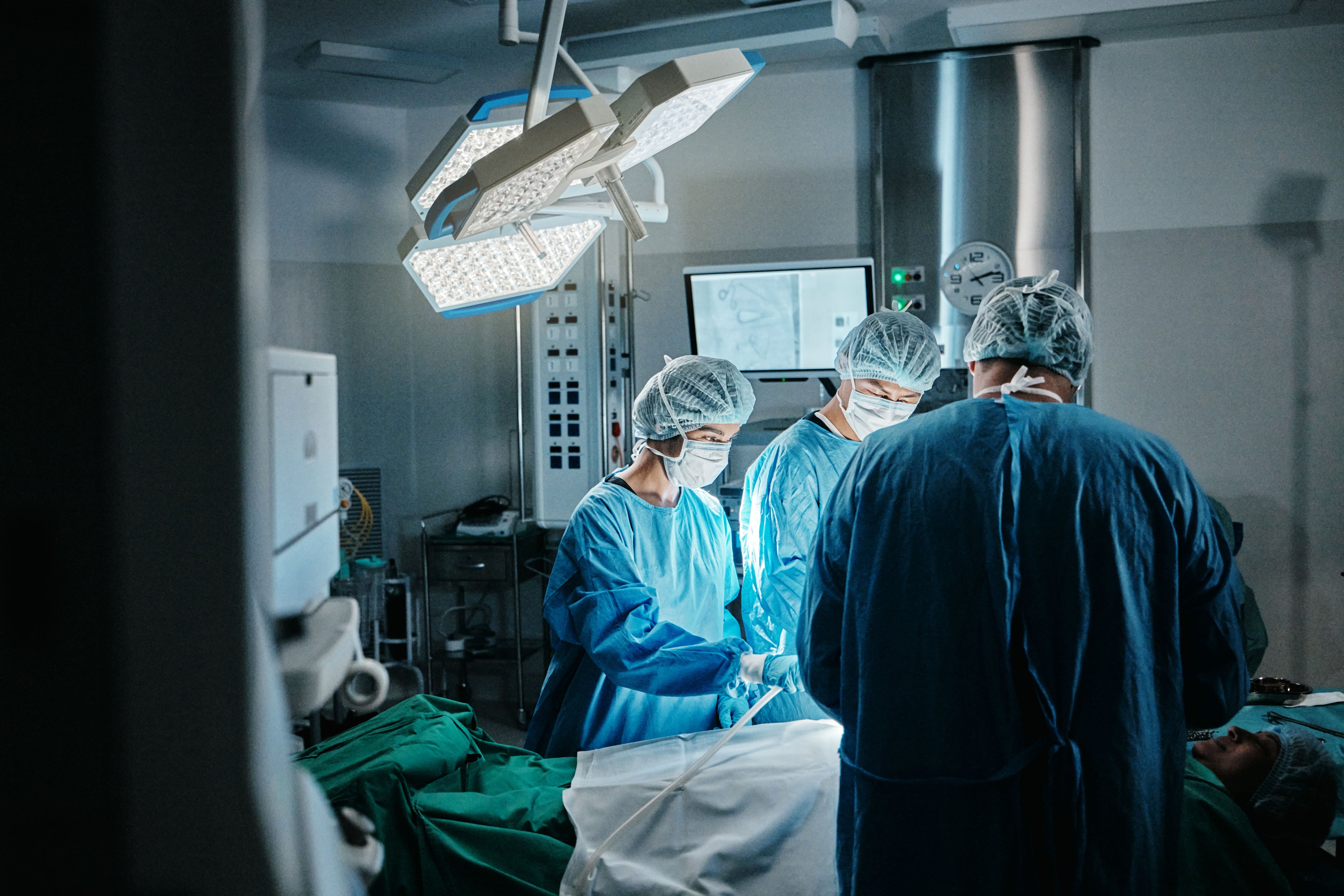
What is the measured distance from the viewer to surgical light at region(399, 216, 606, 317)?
199 centimetres

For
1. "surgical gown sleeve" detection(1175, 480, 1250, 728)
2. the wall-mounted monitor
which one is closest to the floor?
the wall-mounted monitor

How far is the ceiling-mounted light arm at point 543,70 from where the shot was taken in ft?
4.67

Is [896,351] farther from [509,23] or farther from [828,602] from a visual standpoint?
[509,23]

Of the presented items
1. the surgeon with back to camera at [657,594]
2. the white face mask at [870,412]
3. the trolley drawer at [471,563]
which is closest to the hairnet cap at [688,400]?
the surgeon with back to camera at [657,594]

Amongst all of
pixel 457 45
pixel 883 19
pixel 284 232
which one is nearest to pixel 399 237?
pixel 284 232

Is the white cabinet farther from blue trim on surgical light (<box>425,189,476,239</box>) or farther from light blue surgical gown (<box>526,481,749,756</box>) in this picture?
light blue surgical gown (<box>526,481,749,756</box>)

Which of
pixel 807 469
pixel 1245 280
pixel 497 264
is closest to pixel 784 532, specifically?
pixel 807 469

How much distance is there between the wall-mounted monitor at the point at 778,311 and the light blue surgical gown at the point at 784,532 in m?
1.47

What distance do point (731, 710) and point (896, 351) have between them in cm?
A: 100

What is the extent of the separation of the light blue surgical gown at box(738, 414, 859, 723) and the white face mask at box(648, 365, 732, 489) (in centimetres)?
12

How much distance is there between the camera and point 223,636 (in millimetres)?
374

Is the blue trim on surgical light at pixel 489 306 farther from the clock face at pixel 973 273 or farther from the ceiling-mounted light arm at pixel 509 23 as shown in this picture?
the clock face at pixel 973 273

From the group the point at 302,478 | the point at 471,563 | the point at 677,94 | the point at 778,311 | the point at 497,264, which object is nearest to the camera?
the point at 302,478

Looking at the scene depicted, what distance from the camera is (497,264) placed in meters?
2.12
